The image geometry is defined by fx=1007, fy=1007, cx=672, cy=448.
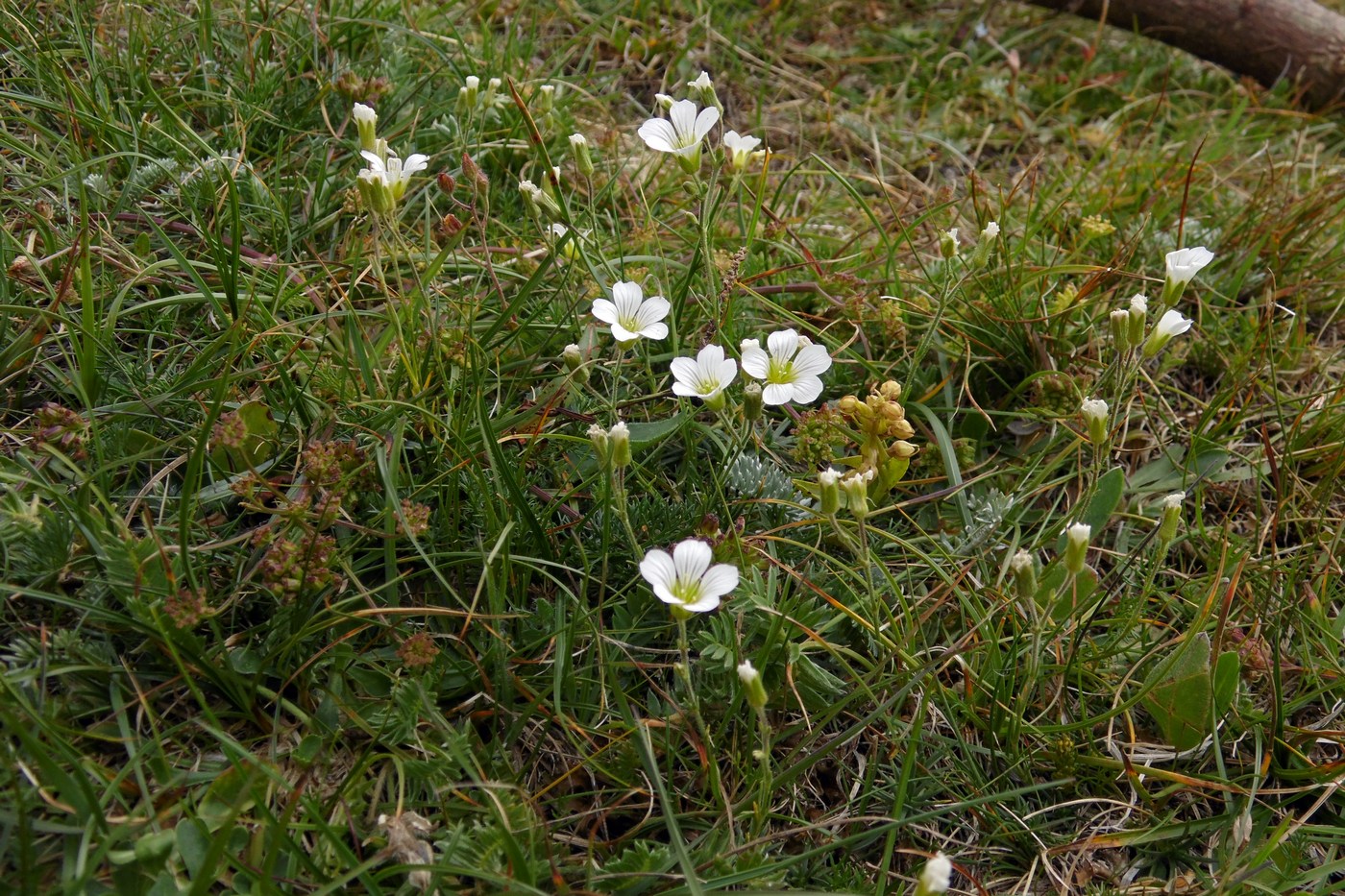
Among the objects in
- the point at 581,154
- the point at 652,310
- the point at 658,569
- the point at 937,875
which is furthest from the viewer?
the point at 581,154

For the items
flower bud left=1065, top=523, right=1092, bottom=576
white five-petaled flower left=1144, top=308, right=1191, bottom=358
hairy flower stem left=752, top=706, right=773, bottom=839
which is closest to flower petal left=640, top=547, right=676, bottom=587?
hairy flower stem left=752, top=706, right=773, bottom=839

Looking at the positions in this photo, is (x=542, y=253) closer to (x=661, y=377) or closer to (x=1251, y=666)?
(x=661, y=377)

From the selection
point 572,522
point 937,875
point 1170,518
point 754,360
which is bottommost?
point 572,522

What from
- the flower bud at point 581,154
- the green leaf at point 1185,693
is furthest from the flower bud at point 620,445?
the green leaf at point 1185,693

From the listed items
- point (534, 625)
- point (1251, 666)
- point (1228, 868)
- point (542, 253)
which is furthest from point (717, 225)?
point (1228, 868)

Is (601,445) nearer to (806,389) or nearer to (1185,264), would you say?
(806,389)

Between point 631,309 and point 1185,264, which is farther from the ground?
point 1185,264

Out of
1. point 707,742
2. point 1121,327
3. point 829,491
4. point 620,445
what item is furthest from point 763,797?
point 1121,327

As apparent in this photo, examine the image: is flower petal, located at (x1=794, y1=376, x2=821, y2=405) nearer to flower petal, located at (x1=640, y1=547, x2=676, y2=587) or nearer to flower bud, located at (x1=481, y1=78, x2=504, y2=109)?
flower petal, located at (x1=640, y1=547, x2=676, y2=587)
